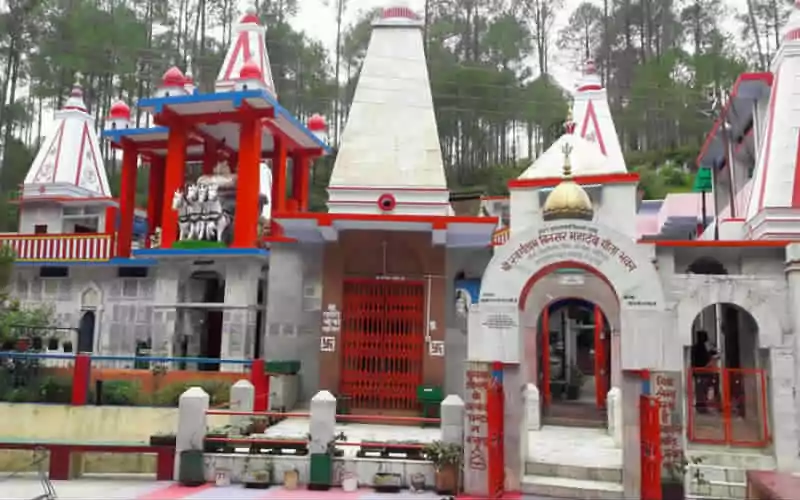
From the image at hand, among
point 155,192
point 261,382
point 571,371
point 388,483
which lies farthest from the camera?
point 155,192

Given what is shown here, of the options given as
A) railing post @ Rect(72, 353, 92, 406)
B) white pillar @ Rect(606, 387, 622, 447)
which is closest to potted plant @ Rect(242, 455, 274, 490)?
white pillar @ Rect(606, 387, 622, 447)

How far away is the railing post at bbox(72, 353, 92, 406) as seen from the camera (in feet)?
51.1

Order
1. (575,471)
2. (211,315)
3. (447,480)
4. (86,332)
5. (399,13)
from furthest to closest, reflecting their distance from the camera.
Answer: (86,332) → (211,315) → (399,13) → (575,471) → (447,480)

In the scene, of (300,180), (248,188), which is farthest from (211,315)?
(300,180)

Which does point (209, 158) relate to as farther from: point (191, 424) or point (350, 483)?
point (350, 483)

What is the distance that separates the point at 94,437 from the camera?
50.6 feet

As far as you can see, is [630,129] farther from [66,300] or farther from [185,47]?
[66,300]

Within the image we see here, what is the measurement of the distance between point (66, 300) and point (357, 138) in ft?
36.0

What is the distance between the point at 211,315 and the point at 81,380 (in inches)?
216

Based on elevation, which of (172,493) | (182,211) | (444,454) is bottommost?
(172,493)

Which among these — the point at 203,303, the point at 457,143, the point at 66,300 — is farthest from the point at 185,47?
the point at 203,303

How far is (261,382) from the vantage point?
49.0ft

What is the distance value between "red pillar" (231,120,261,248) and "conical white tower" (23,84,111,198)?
1134 centimetres

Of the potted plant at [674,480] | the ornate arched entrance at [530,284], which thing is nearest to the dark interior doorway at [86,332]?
Result: the ornate arched entrance at [530,284]
